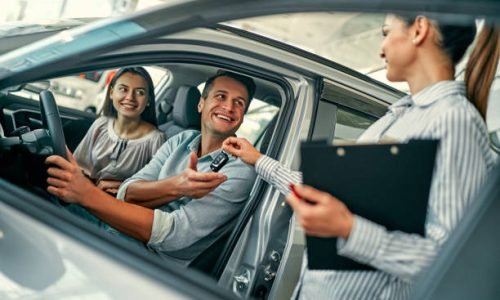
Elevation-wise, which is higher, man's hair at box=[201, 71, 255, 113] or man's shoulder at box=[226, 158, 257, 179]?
man's hair at box=[201, 71, 255, 113]

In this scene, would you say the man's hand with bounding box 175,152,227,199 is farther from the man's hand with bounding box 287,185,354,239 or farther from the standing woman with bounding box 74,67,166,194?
the man's hand with bounding box 287,185,354,239

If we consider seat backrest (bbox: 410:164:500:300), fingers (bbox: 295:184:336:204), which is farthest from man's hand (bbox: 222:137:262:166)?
seat backrest (bbox: 410:164:500:300)

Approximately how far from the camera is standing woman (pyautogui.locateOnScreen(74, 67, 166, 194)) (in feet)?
7.39

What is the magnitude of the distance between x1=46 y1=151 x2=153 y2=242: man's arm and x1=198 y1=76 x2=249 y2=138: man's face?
0.50 metres

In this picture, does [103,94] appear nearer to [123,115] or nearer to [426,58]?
[123,115]

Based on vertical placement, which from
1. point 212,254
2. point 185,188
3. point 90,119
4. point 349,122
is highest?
point 349,122

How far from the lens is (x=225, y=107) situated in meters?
2.12

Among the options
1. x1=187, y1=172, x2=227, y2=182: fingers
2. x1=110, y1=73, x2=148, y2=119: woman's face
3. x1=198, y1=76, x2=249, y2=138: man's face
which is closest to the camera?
x1=187, y1=172, x2=227, y2=182: fingers

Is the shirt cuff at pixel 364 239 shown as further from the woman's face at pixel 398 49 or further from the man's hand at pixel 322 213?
the woman's face at pixel 398 49

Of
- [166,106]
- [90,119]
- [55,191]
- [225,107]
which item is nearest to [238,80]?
[225,107]

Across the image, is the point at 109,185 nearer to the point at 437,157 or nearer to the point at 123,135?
the point at 123,135

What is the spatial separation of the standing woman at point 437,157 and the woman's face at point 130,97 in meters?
1.49

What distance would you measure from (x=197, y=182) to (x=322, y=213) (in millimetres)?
1030

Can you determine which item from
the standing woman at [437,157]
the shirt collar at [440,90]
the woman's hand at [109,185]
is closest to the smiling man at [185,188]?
the woman's hand at [109,185]
